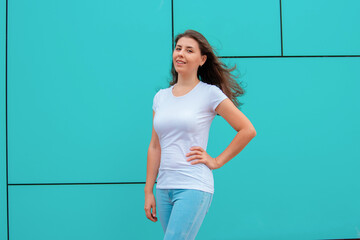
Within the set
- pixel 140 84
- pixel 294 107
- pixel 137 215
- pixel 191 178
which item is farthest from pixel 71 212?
pixel 294 107

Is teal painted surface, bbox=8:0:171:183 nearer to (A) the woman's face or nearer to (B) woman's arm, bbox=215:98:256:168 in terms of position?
(A) the woman's face

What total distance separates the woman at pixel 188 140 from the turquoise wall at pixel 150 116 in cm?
85

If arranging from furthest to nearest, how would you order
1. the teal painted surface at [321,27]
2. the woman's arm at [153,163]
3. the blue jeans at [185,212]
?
the teal painted surface at [321,27] → the woman's arm at [153,163] → the blue jeans at [185,212]

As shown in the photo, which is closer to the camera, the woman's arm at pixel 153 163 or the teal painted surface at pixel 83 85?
the woman's arm at pixel 153 163

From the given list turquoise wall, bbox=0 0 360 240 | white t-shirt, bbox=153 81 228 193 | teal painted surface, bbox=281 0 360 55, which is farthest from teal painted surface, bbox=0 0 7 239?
teal painted surface, bbox=281 0 360 55

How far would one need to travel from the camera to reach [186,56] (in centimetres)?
181

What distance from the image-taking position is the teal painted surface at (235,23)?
2.71 metres

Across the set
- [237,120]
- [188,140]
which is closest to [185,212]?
[188,140]

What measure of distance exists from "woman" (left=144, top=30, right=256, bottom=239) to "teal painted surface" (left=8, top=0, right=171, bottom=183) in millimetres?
823

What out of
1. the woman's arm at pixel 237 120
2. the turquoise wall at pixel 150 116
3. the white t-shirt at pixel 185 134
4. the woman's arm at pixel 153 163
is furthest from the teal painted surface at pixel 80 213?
the woman's arm at pixel 237 120

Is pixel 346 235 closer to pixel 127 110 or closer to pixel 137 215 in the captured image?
pixel 137 215

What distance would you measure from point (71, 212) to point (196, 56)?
153 cm

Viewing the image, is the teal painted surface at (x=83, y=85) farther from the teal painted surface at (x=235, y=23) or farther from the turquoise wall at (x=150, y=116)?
the teal painted surface at (x=235, y=23)

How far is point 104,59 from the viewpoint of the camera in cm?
270
